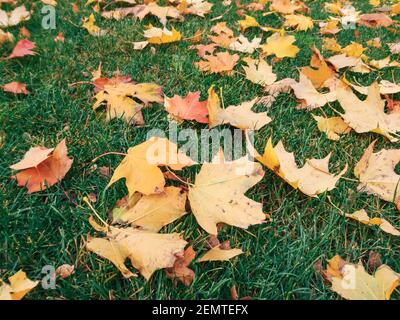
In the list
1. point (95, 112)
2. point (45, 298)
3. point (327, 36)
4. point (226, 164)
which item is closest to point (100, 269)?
point (45, 298)

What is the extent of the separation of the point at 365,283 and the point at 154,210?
1.92ft

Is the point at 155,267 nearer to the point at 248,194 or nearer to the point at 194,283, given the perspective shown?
the point at 194,283

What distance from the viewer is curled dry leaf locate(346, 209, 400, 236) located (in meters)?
1.11

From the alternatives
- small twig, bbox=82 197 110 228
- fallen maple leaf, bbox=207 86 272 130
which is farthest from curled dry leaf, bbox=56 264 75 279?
fallen maple leaf, bbox=207 86 272 130

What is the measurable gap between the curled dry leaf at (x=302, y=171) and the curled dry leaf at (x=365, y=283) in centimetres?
28

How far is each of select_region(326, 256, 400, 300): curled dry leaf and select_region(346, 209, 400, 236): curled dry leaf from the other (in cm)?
16

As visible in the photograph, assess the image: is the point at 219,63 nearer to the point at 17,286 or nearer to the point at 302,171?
the point at 302,171

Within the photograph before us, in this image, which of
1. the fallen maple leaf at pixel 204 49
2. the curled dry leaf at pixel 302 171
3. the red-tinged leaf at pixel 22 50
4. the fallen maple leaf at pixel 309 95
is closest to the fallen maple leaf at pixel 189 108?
the curled dry leaf at pixel 302 171

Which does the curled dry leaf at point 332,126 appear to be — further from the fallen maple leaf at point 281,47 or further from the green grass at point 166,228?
the fallen maple leaf at point 281,47

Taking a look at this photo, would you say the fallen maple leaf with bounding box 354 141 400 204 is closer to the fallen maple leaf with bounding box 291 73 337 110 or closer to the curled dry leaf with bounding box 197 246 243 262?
the fallen maple leaf with bounding box 291 73 337 110

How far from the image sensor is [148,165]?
1142 mm

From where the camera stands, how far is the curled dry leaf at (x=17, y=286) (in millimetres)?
892

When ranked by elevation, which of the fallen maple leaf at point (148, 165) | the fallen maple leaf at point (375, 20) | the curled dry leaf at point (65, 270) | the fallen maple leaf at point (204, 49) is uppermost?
the fallen maple leaf at point (148, 165)

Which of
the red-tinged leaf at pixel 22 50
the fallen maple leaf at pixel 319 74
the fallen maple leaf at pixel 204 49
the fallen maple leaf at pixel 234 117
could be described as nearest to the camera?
the fallen maple leaf at pixel 234 117
